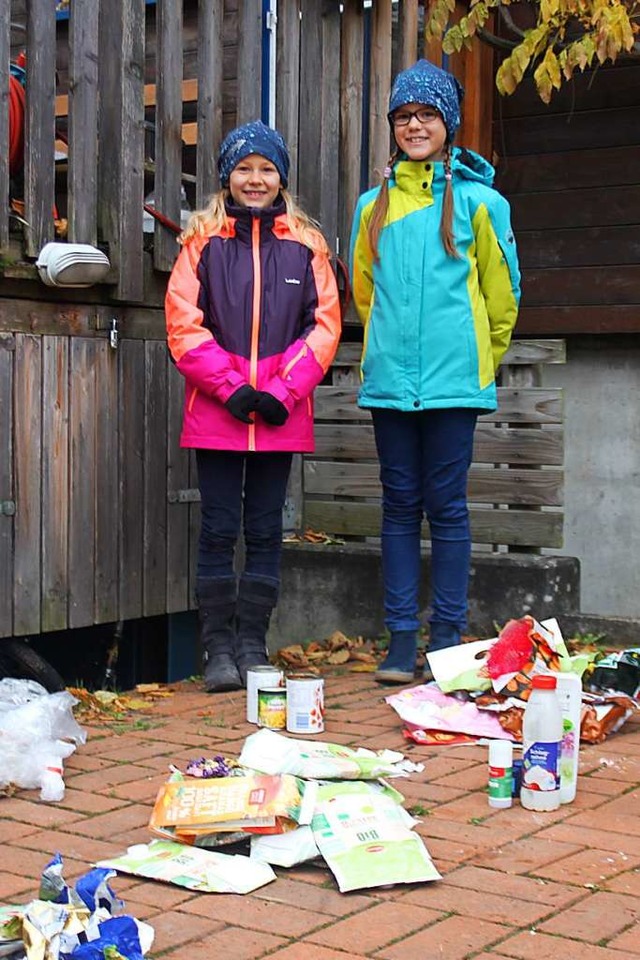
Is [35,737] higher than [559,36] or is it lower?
lower

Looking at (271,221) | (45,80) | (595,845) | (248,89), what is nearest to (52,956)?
(595,845)

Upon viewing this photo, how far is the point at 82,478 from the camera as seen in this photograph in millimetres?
5871

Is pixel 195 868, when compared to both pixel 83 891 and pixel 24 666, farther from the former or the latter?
pixel 24 666

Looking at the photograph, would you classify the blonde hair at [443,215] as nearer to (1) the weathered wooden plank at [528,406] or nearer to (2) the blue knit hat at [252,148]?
(2) the blue knit hat at [252,148]

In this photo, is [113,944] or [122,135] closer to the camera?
[113,944]

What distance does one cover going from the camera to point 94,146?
587cm

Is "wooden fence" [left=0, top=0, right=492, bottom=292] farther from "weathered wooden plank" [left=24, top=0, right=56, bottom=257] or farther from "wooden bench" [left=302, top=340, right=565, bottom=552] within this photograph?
"wooden bench" [left=302, top=340, right=565, bottom=552]

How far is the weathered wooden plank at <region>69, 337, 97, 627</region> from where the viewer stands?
584 centimetres

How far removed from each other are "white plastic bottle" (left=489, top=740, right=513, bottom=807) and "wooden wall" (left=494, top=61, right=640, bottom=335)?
463cm

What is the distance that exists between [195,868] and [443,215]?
2877 millimetres

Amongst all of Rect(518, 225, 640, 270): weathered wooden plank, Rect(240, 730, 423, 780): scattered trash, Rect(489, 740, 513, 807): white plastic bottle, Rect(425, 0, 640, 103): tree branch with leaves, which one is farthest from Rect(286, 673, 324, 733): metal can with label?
Rect(518, 225, 640, 270): weathered wooden plank

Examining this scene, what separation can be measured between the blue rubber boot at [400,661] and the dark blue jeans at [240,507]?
53cm

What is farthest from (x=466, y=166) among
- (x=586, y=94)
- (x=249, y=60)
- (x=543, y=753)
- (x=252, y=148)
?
(x=586, y=94)

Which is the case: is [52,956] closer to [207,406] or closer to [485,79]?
[207,406]
